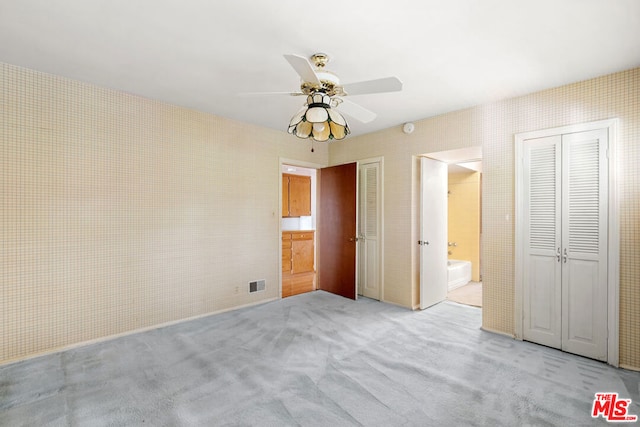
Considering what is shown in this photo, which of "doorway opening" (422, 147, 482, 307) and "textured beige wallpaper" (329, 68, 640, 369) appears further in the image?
"doorway opening" (422, 147, 482, 307)

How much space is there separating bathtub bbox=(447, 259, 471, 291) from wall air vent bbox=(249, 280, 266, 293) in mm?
3151

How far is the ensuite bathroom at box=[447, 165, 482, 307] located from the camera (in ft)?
18.5

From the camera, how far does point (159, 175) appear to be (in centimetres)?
334

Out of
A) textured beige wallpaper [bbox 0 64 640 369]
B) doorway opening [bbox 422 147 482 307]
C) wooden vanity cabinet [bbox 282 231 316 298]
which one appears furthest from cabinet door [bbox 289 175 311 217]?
doorway opening [bbox 422 147 482 307]

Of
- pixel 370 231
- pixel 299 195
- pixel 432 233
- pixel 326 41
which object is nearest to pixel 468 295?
pixel 432 233

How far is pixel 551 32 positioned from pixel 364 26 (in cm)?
128

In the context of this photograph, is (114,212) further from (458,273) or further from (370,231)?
(458,273)

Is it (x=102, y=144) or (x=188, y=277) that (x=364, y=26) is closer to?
(x=102, y=144)

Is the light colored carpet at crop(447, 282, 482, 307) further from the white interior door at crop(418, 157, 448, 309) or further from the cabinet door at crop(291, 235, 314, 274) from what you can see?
the cabinet door at crop(291, 235, 314, 274)

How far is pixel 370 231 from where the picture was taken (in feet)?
14.9

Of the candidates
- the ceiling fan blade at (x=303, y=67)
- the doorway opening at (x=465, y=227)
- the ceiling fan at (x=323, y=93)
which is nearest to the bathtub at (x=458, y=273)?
the doorway opening at (x=465, y=227)

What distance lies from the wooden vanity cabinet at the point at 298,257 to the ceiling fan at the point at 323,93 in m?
3.81

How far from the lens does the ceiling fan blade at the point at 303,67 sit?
1664 millimetres

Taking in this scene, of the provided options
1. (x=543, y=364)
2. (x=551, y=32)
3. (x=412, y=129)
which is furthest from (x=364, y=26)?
(x=543, y=364)
